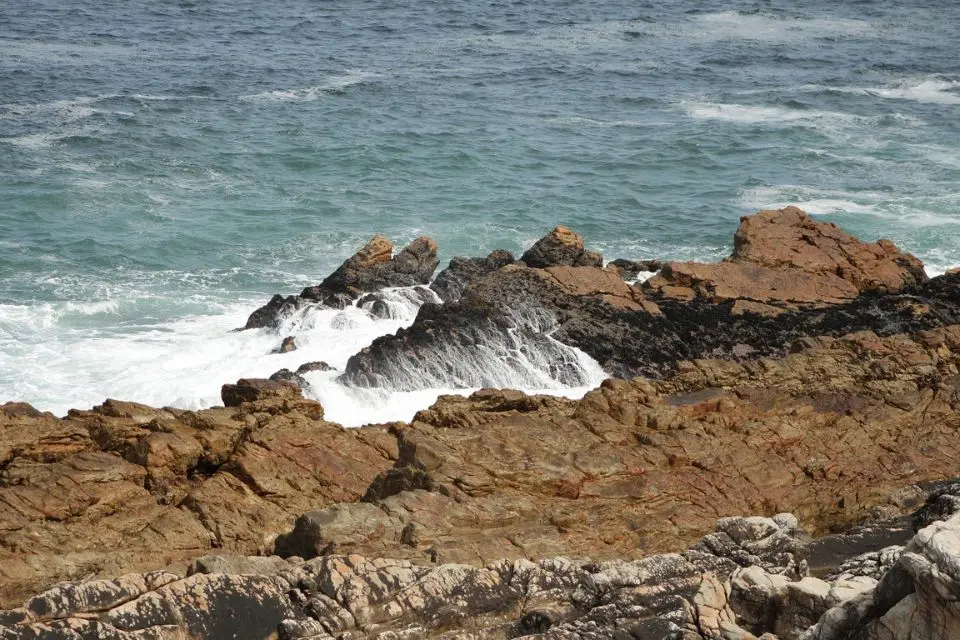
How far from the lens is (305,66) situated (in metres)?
71.8

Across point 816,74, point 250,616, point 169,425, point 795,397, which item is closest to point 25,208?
point 169,425

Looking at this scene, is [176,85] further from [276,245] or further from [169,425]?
[169,425]

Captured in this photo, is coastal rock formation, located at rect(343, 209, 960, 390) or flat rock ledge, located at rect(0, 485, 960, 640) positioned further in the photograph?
coastal rock formation, located at rect(343, 209, 960, 390)

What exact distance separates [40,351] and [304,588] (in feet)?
70.0

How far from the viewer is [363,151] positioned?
5653cm

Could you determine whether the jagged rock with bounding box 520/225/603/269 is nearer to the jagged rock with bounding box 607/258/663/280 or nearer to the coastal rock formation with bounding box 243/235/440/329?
the jagged rock with bounding box 607/258/663/280

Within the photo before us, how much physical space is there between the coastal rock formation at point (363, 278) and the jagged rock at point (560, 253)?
3.41m

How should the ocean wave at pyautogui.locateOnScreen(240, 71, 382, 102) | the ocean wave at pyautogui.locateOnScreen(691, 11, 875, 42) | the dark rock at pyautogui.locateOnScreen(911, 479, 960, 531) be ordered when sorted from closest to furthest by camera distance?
the dark rock at pyautogui.locateOnScreen(911, 479, 960, 531) → the ocean wave at pyautogui.locateOnScreen(240, 71, 382, 102) → the ocean wave at pyautogui.locateOnScreen(691, 11, 875, 42)

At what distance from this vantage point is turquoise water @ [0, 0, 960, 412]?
39.0m

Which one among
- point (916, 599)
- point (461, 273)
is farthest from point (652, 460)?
point (461, 273)

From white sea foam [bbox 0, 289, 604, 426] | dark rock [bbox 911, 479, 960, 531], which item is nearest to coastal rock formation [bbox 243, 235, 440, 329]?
white sea foam [bbox 0, 289, 604, 426]

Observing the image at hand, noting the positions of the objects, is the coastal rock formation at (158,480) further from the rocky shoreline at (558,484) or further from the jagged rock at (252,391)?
the jagged rock at (252,391)

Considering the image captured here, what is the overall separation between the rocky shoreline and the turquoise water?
767cm

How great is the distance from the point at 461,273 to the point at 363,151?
21.2 m
